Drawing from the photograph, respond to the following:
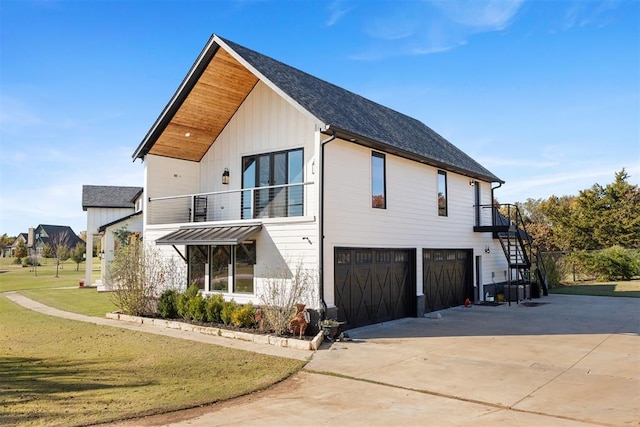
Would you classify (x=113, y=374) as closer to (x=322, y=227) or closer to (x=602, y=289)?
(x=322, y=227)

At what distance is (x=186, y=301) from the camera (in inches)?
547

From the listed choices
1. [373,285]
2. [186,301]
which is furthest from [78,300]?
[373,285]

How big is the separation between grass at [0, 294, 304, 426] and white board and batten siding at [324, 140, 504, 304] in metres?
3.81

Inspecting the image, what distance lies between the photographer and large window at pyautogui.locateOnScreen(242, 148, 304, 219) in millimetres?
13352

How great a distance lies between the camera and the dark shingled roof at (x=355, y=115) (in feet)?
42.2

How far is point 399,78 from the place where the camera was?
1783 centimetres

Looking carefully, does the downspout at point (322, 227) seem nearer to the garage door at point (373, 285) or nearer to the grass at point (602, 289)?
the garage door at point (373, 285)

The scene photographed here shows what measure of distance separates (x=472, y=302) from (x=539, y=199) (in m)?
40.1

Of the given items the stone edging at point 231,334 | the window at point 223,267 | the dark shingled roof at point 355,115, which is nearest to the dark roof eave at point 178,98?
the dark shingled roof at point 355,115

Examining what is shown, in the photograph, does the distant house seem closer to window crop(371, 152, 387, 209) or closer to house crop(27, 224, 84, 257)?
house crop(27, 224, 84, 257)

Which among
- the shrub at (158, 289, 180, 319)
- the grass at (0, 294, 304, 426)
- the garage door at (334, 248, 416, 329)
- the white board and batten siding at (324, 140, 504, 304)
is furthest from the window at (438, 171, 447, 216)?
the grass at (0, 294, 304, 426)

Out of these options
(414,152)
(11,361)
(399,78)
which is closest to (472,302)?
(414,152)

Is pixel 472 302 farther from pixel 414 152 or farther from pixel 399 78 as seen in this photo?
pixel 399 78

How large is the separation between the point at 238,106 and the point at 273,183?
312cm
